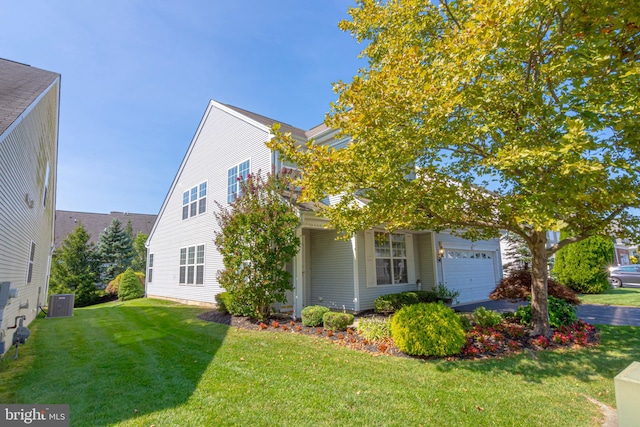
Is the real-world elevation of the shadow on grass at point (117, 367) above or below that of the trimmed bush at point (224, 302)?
below

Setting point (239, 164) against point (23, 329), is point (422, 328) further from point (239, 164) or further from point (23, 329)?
point (239, 164)

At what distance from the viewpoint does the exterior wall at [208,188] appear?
12.8 m

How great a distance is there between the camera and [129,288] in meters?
18.4

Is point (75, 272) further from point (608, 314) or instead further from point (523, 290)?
point (608, 314)

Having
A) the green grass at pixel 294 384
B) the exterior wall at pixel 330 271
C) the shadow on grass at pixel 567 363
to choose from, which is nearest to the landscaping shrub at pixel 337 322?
the green grass at pixel 294 384

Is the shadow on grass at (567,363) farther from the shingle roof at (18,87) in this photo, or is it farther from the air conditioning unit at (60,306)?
the air conditioning unit at (60,306)

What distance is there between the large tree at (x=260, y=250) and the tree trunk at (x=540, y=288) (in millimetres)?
6031

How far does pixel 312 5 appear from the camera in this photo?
29.2 feet

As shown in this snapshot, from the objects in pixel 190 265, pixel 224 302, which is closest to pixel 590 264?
pixel 224 302

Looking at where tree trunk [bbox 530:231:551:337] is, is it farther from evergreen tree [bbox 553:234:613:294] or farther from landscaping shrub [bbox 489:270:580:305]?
evergreen tree [bbox 553:234:613:294]

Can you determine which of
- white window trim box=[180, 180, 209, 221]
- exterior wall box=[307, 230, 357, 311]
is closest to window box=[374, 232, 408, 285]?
exterior wall box=[307, 230, 357, 311]

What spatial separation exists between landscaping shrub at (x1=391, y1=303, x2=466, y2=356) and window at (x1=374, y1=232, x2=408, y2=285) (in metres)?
4.71

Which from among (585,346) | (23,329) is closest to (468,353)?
(585,346)

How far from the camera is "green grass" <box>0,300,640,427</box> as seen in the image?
3.68 m
